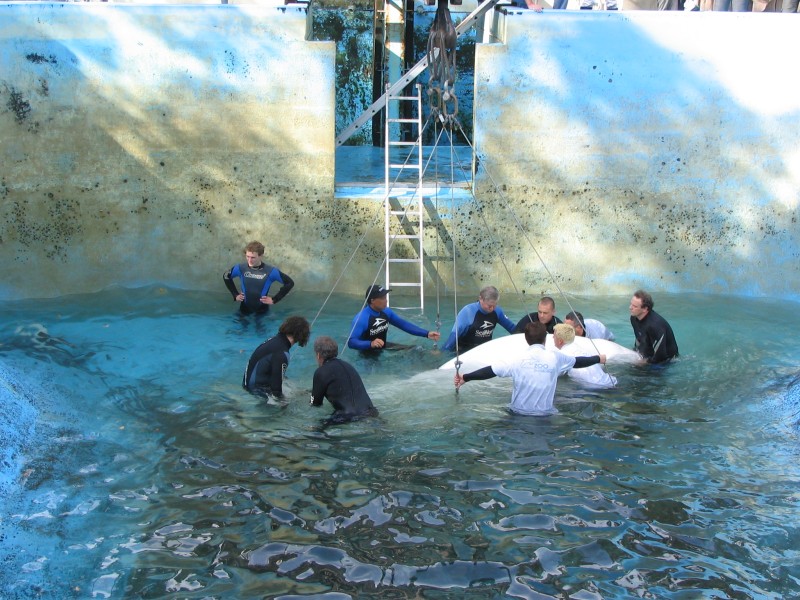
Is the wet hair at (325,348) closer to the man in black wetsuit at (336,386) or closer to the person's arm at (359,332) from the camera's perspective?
the man in black wetsuit at (336,386)

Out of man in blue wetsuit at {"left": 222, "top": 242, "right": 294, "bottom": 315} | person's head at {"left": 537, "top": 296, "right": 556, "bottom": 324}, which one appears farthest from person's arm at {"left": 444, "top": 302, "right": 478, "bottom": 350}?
man in blue wetsuit at {"left": 222, "top": 242, "right": 294, "bottom": 315}

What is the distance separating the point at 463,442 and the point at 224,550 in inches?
103

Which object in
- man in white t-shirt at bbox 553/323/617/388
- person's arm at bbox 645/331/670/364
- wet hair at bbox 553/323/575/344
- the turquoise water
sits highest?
wet hair at bbox 553/323/575/344

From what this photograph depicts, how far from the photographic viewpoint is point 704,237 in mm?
12375

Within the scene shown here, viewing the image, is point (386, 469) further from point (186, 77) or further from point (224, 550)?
point (186, 77)

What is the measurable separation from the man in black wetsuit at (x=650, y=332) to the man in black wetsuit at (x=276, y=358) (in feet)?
12.9

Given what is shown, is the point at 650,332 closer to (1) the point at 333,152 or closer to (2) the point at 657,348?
(2) the point at 657,348

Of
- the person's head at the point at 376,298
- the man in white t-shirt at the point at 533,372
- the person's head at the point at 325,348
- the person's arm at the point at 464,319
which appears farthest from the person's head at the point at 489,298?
the person's head at the point at 325,348

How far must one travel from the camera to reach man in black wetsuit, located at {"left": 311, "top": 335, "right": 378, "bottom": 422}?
7.95m

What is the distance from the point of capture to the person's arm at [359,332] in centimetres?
985

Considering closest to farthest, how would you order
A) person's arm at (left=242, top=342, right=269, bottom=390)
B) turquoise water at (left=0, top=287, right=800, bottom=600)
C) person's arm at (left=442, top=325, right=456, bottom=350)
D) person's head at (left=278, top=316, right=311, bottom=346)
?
1. turquoise water at (left=0, top=287, right=800, bottom=600)
2. person's head at (left=278, top=316, right=311, bottom=346)
3. person's arm at (left=242, top=342, right=269, bottom=390)
4. person's arm at (left=442, top=325, right=456, bottom=350)

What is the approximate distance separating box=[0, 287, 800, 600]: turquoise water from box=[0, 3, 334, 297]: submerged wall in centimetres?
213

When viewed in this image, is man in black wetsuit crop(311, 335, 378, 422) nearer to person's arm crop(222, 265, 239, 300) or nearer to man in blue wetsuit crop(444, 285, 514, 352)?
man in blue wetsuit crop(444, 285, 514, 352)

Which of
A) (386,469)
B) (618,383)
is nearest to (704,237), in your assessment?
(618,383)
